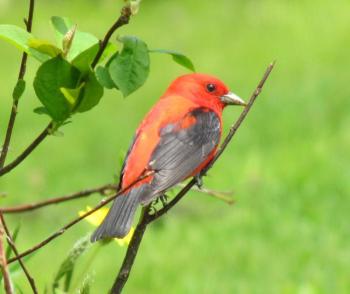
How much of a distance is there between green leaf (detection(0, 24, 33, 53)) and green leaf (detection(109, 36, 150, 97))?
153mm

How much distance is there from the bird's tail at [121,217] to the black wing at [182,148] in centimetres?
5

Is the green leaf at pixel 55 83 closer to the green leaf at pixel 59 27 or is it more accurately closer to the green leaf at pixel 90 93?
the green leaf at pixel 90 93

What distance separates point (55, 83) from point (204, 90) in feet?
5.59

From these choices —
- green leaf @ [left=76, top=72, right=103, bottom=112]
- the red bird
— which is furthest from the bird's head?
green leaf @ [left=76, top=72, right=103, bottom=112]

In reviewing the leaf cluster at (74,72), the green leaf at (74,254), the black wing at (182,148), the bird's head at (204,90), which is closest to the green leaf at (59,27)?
the leaf cluster at (74,72)

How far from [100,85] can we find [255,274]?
4489 mm


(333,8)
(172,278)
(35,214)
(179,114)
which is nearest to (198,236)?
(172,278)

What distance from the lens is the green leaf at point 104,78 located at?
5.74 ft

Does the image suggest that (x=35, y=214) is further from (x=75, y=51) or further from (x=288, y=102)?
(x=75, y=51)

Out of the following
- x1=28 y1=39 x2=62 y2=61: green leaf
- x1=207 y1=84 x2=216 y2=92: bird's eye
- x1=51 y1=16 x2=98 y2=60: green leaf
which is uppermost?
x1=28 y1=39 x2=62 y2=61: green leaf

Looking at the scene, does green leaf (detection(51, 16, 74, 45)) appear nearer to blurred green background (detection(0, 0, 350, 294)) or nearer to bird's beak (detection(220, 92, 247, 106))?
bird's beak (detection(220, 92, 247, 106))

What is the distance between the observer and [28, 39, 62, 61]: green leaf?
67.9 inches

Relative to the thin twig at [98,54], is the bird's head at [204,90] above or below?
below

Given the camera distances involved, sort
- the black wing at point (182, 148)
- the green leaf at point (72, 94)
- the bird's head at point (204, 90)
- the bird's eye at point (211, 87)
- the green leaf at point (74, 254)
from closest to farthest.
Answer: the green leaf at point (72, 94) < the green leaf at point (74, 254) < the black wing at point (182, 148) < the bird's head at point (204, 90) < the bird's eye at point (211, 87)
